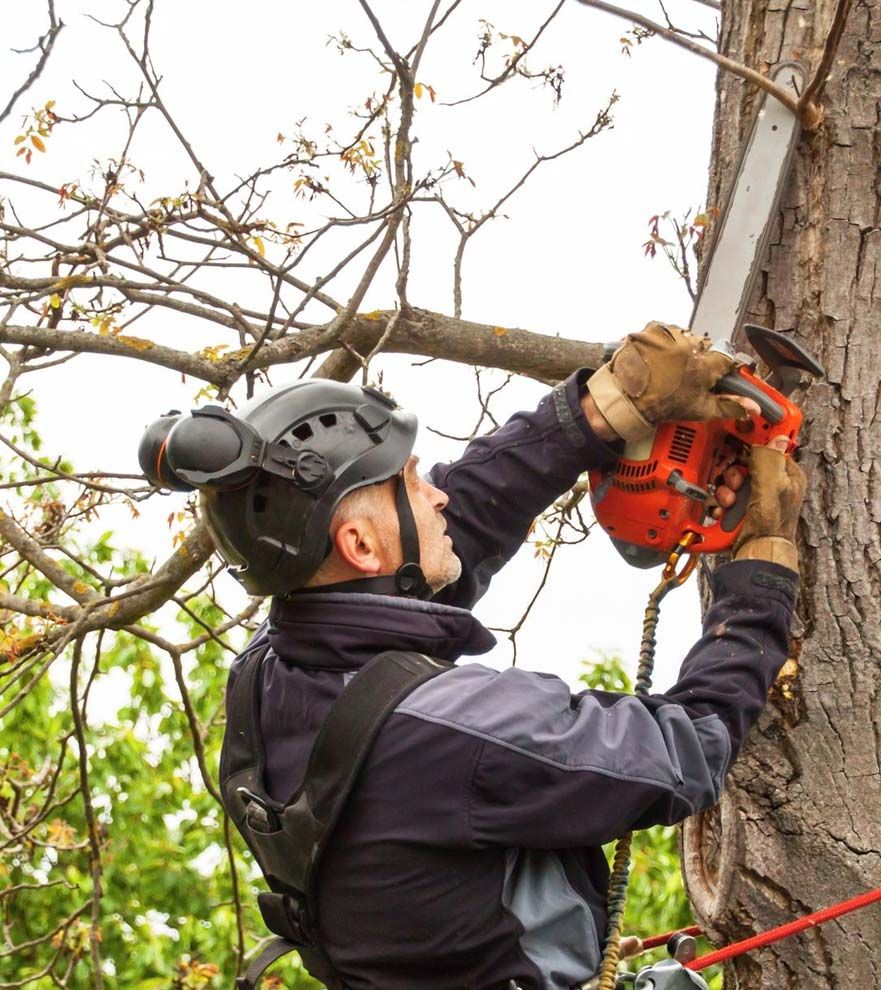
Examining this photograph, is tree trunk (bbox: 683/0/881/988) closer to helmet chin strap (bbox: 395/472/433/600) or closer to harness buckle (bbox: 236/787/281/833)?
helmet chin strap (bbox: 395/472/433/600)

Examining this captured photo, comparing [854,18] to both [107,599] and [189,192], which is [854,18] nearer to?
→ [189,192]

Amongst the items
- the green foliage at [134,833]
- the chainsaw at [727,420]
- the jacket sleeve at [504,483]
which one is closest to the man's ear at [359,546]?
the jacket sleeve at [504,483]

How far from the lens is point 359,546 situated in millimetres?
2121

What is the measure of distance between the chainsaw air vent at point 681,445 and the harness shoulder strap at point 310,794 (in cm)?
63

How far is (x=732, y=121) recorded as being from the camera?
106 inches

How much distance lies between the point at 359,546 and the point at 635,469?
0.56 meters

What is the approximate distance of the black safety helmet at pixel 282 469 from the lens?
199cm

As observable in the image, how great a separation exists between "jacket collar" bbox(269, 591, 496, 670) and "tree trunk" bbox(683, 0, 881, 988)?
76 cm

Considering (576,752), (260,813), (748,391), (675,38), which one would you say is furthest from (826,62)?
(260,813)

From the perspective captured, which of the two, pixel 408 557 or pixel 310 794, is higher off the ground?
pixel 408 557

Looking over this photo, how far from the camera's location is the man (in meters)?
1.83

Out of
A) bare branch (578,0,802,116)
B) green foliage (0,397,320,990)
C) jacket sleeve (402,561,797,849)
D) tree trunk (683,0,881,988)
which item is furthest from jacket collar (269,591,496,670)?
green foliage (0,397,320,990)

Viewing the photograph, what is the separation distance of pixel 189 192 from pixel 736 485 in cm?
189

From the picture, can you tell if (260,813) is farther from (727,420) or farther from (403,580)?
(727,420)
